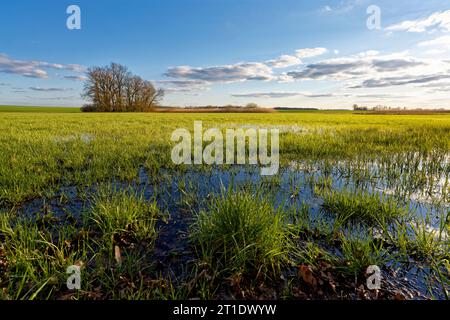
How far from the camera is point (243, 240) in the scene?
9.71 ft

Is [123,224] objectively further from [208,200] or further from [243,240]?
[243,240]

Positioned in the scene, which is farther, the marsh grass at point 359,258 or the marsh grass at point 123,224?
the marsh grass at point 123,224

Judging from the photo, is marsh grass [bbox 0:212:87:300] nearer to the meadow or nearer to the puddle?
the meadow

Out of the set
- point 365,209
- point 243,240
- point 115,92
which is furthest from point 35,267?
point 115,92

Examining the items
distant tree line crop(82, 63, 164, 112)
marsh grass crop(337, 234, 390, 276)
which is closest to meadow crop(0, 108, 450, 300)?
marsh grass crop(337, 234, 390, 276)

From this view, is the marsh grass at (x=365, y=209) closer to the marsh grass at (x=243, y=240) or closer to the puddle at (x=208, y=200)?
the puddle at (x=208, y=200)

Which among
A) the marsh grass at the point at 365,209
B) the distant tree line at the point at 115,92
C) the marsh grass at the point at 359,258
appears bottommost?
the marsh grass at the point at 359,258

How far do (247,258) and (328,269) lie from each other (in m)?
0.98

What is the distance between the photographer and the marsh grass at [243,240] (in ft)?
9.09

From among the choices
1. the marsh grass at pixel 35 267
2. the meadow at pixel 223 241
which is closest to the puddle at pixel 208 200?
the meadow at pixel 223 241

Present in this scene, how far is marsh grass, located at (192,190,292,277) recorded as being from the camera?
2770mm

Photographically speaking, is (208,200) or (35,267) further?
(208,200)
